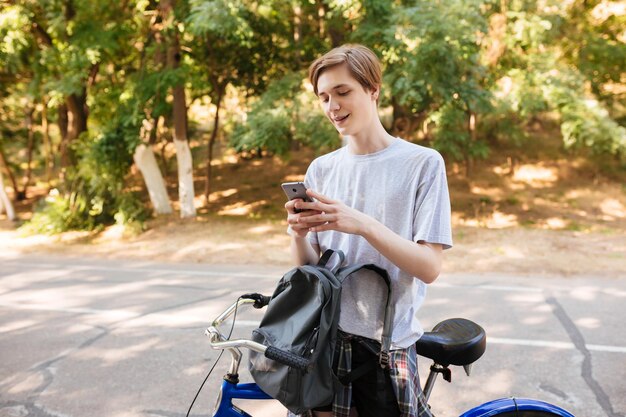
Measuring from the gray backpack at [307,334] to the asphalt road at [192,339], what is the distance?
6.84ft

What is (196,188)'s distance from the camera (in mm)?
16500

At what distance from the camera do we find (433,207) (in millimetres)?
1545

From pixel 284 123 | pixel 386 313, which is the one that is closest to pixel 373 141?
pixel 386 313

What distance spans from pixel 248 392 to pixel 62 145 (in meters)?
14.8

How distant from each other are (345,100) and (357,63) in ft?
0.40

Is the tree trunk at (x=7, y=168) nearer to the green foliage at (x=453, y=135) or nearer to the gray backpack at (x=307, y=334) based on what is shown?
the green foliage at (x=453, y=135)

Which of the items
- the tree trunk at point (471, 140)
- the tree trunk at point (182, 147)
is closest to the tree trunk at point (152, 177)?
the tree trunk at point (182, 147)

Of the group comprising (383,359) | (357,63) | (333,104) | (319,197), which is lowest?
(383,359)

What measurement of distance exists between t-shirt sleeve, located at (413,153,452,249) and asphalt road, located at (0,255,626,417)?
2.35 meters

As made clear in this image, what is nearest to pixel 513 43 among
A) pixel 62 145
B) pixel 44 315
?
pixel 44 315

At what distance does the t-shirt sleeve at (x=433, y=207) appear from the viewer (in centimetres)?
154

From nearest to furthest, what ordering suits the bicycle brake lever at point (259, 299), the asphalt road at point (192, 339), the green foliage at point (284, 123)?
1. the bicycle brake lever at point (259, 299)
2. the asphalt road at point (192, 339)
3. the green foliage at point (284, 123)

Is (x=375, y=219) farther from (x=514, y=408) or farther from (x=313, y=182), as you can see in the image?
(x=514, y=408)

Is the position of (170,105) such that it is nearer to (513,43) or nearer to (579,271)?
(513,43)
